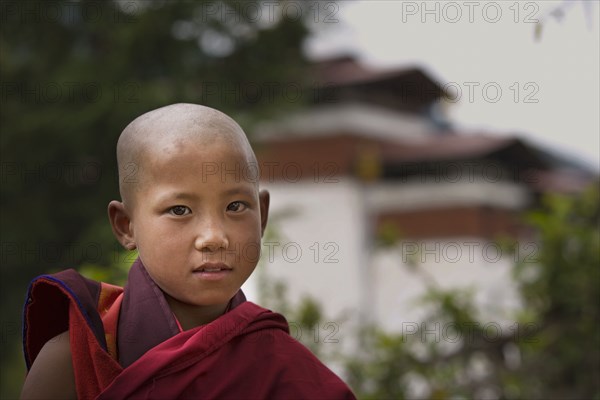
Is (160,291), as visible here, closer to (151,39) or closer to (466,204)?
(151,39)

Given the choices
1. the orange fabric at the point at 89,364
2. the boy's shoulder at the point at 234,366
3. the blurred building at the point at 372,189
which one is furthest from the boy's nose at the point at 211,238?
the blurred building at the point at 372,189

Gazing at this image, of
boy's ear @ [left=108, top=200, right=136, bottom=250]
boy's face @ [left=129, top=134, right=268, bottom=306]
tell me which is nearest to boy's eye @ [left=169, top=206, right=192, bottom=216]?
boy's face @ [left=129, top=134, right=268, bottom=306]

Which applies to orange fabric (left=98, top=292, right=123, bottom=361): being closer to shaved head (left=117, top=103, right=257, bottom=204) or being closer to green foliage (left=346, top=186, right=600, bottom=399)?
shaved head (left=117, top=103, right=257, bottom=204)

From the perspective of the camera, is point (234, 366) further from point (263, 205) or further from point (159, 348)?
point (263, 205)

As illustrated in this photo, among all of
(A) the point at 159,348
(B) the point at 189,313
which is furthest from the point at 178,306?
(A) the point at 159,348

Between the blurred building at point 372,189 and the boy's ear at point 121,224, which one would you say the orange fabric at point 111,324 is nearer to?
the boy's ear at point 121,224

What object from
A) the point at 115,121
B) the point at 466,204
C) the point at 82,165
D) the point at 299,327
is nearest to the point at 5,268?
the point at 82,165

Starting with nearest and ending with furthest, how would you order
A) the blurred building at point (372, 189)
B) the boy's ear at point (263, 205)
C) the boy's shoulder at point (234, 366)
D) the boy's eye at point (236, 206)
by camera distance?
1. the boy's shoulder at point (234, 366)
2. the boy's eye at point (236, 206)
3. the boy's ear at point (263, 205)
4. the blurred building at point (372, 189)

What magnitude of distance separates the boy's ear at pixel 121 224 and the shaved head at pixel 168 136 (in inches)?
1.3

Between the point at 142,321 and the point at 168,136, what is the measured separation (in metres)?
0.30

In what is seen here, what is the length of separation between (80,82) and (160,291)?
9346mm

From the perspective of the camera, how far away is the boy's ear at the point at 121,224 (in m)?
1.55

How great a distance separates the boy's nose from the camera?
142 cm

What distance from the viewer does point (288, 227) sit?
555 inches
